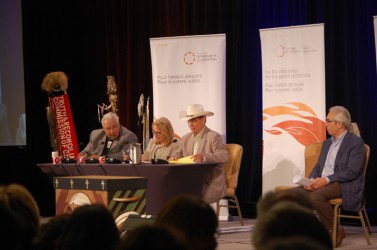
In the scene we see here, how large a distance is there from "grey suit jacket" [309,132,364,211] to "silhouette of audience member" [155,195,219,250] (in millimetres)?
3988

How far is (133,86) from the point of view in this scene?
9.23m

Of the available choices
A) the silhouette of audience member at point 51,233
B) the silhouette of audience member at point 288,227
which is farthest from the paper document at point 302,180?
the silhouette of audience member at point 288,227

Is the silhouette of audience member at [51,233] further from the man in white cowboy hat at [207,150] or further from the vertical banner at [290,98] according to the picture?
the vertical banner at [290,98]

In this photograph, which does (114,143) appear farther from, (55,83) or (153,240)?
(153,240)

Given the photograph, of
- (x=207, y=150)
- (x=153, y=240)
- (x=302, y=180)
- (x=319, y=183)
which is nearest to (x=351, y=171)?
(x=319, y=183)

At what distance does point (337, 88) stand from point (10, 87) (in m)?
3.90

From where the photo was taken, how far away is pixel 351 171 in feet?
19.7

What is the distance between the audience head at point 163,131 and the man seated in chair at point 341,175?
4.52ft

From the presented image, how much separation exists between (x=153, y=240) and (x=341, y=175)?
4731 mm

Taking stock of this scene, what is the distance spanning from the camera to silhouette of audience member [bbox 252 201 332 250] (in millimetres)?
1742

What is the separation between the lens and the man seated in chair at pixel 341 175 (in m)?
5.99

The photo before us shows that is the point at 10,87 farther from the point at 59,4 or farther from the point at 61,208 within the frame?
the point at 61,208

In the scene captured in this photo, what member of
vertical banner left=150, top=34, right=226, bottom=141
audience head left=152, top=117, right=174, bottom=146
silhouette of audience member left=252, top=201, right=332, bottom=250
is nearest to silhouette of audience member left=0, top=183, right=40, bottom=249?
silhouette of audience member left=252, top=201, right=332, bottom=250

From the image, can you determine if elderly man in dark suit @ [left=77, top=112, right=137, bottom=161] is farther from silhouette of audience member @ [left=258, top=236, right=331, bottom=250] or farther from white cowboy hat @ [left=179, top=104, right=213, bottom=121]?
silhouette of audience member @ [left=258, top=236, right=331, bottom=250]
